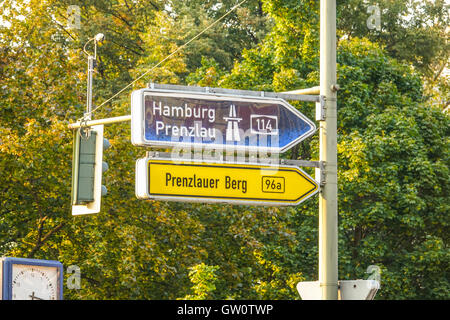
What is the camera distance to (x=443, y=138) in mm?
25875

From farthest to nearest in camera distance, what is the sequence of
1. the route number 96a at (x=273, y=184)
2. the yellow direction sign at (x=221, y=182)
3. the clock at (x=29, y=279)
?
the clock at (x=29, y=279) → the route number 96a at (x=273, y=184) → the yellow direction sign at (x=221, y=182)

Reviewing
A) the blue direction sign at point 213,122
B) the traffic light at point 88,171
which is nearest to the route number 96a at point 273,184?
the blue direction sign at point 213,122

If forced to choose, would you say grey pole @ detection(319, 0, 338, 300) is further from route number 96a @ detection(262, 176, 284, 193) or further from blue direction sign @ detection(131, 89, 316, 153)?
route number 96a @ detection(262, 176, 284, 193)

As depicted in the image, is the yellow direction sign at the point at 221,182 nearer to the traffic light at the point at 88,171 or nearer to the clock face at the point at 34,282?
the traffic light at the point at 88,171

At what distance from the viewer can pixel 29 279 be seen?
29.3ft

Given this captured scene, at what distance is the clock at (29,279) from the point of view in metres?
8.70

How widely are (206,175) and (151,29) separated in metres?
22.6

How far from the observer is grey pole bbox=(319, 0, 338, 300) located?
23.5 ft

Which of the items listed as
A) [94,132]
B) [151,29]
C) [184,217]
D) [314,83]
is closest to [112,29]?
[151,29]

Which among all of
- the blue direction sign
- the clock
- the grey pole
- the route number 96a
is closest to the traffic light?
the clock

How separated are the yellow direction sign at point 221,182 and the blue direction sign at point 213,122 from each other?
0.18 m

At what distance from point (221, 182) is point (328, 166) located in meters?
1.06

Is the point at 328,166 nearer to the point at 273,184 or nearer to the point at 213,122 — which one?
the point at 273,184

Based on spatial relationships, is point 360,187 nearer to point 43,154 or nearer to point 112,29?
point 43,154
